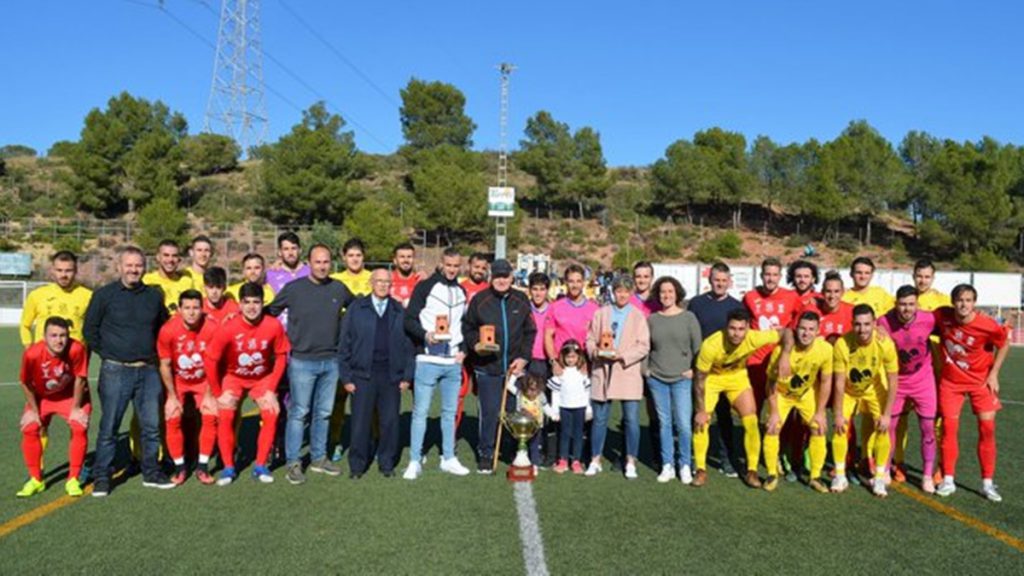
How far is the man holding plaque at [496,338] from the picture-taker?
5.98m

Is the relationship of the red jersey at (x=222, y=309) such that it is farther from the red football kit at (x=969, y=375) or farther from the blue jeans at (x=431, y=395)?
the red football kit at (x=969, y=375)

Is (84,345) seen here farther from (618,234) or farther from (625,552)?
(618,234)

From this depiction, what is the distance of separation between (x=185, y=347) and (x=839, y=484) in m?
5.18

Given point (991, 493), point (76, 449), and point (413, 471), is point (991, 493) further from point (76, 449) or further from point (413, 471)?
point (76, 449)

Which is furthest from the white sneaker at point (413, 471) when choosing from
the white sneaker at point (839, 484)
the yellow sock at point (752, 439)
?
the white sneaker at point (839, 484)

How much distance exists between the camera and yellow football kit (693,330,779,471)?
5.69 metres

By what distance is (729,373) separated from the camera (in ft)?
19.2

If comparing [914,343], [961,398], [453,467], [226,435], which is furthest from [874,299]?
[226,435]

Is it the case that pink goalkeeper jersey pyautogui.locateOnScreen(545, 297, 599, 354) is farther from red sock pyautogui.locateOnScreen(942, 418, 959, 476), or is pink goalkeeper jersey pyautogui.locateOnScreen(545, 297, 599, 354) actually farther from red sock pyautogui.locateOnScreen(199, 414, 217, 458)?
red sock pyautogui.locateOnScreen(942, 418, 959, 476)

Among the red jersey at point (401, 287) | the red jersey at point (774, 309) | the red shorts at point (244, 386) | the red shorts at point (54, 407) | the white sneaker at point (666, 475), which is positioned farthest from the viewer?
the red jersey at point (401, 287)

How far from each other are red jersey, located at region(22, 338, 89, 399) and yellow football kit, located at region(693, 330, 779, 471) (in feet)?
15.9

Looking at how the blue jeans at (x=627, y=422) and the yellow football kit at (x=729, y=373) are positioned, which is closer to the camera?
the yellow football kit at (x=729, y=373)

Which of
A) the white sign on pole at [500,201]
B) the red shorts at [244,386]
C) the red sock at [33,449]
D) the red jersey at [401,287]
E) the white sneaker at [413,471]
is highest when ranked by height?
the white sign on pole at [500,201]

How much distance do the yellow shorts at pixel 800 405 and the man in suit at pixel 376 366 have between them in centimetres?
302
